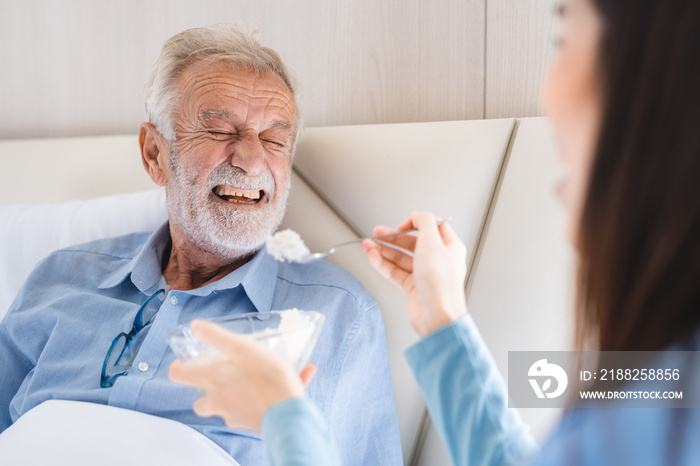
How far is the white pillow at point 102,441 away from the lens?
905 mm

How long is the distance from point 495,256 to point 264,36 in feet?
3.34

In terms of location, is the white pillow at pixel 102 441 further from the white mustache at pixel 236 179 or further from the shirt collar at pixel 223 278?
the white mustache at pixel 236 179

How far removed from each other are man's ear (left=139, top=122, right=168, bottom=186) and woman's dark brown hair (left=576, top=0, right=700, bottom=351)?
1.16 metres

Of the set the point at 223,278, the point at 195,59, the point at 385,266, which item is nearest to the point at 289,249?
the point at 385,266

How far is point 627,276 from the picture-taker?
557 millimetres

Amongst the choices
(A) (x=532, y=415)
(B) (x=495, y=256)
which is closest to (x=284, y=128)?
(B) (x=495, y=256)

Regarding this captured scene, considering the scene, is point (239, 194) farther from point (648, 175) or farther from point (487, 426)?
point (648, 175)

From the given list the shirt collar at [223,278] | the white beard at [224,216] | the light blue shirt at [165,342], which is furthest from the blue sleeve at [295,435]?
the white beard at [224,216]

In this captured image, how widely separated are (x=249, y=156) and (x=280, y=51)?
1.76 ft

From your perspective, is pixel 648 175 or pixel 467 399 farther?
pixel 467 399

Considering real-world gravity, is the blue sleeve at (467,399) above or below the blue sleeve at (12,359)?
above

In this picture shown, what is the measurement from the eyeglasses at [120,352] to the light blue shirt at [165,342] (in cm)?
2

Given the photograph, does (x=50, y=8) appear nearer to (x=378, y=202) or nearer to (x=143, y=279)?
(x=143, y=279)

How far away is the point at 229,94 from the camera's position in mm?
1351
